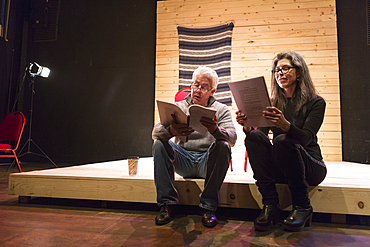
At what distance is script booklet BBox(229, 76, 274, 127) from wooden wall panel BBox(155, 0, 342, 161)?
2.75 m

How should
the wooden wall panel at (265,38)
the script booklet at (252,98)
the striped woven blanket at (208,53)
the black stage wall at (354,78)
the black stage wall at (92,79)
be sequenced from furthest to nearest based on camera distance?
the black stage wall at (92,79), the striped woven blanket at (208,53), the wooden wall panel at (265,38), the black stage wall at (354,78), the script booklet at (252,98)

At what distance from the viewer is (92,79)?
4.69 metres

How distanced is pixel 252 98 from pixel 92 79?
4031mm

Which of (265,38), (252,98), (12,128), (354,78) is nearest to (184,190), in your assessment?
(252,98)

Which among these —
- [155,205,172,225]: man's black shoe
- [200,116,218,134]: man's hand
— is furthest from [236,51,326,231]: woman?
[155,205,172,225]: man's black shoe

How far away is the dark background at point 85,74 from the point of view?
450cm

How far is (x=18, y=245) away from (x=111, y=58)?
3.96m

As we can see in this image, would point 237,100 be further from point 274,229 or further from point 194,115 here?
point 274,229

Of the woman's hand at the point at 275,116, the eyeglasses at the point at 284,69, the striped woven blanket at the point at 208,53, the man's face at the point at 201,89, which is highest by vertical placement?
the striped woven blanket at the point at 208,53

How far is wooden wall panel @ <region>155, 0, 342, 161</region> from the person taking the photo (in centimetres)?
385

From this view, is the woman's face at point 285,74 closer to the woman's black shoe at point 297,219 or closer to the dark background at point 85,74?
the woman's black shoe at point 297,219

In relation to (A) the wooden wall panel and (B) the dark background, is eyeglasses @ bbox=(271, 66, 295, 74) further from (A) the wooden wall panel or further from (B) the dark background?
(B) the dark background

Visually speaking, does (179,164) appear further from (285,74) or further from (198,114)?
(285,74)

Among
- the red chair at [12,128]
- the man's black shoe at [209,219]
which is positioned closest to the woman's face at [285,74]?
the man's black shoe at [209,219]
